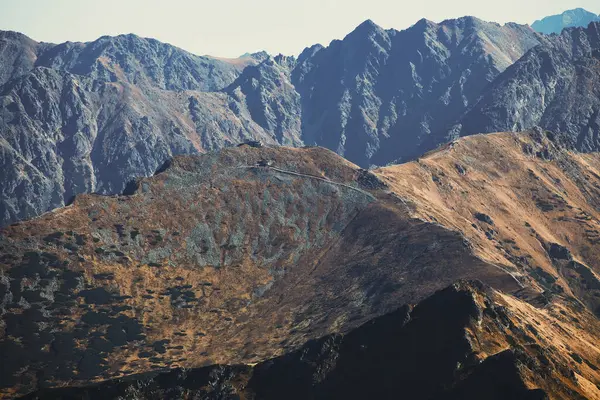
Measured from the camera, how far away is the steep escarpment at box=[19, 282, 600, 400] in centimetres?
11975

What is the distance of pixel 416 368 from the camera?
426 feet

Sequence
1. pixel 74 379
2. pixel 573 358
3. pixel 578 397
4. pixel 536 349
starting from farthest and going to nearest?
1. pixel 74 379
2. pixel 573 358
3. pixel 536 349
4. pixel 578 397

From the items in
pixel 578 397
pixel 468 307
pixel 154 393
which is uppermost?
pixel 468 307

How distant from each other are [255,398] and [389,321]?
35.3 m

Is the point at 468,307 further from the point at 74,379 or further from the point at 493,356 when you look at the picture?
the point at 74,379

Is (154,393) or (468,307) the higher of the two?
(468,307)

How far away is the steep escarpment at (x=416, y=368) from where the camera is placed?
120 meters

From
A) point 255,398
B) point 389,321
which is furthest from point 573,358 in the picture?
point 255,398

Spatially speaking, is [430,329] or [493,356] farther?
[430,329]

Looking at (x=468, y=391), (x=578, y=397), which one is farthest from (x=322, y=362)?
(x=578, y=397)

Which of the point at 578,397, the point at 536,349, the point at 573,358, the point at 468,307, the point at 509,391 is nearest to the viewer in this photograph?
the point at 509,391

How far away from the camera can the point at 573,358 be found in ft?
559

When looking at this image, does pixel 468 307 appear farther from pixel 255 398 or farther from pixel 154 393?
pixel 154 393

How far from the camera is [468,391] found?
116 metres
